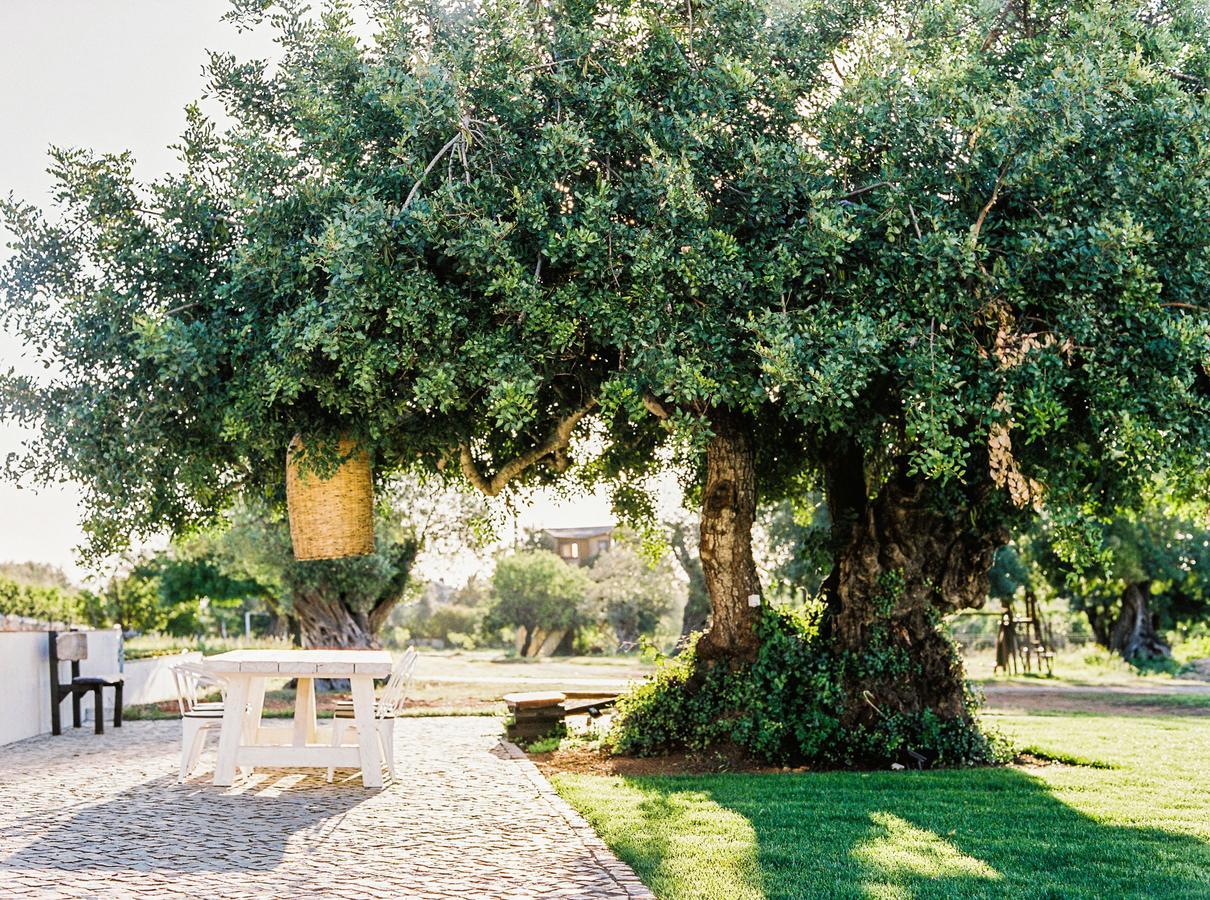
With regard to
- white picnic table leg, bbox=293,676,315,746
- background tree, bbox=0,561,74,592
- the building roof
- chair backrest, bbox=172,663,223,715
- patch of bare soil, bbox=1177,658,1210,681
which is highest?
the building roof

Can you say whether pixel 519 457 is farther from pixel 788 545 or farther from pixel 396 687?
pixel 788 545

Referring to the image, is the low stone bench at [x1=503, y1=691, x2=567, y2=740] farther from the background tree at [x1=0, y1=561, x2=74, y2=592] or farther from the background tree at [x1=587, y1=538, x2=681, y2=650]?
the background tree at [x1=0, y1=561, x2=74, y2=592]

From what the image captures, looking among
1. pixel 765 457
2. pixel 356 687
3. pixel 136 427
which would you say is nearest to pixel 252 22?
pixel 136 427

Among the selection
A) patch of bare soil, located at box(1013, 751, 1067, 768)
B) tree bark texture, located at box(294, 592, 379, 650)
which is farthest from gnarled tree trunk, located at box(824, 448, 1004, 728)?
tree bark texture, located at box(294, 592, 379, 650)

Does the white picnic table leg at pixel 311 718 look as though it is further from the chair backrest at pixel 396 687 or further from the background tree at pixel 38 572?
the background tree at pixel 38 572

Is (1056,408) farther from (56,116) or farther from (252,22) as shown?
(56,116)

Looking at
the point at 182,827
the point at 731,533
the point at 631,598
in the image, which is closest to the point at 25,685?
the point at 182,827

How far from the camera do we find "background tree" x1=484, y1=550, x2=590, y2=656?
44.9m

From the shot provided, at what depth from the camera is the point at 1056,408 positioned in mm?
8383

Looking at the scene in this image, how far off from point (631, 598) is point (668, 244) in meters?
37.2

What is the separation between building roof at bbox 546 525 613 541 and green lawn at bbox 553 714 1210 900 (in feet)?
147

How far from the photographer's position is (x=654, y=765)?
1064 cm

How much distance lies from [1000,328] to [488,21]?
470 cm

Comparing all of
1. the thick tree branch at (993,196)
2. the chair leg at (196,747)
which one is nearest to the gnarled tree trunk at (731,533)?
the thick tree branch at (993,196)
